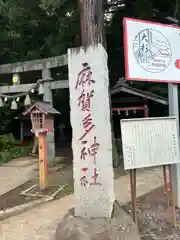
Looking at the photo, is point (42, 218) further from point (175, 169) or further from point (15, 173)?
point (15, 173)

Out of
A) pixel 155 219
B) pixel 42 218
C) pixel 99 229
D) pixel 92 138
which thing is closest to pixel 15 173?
pixel 42 218

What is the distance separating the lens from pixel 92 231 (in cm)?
374

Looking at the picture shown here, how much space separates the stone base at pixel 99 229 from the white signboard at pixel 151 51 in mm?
2053

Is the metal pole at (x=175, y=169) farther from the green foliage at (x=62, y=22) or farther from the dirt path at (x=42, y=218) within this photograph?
the green foliage at (x=62, y=22)

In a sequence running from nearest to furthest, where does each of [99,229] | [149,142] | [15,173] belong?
1. [99,229]
2. [149,142]
3. [15,173]

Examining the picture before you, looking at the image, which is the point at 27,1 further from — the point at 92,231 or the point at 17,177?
the point at 92,231

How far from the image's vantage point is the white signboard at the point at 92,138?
4.06 m

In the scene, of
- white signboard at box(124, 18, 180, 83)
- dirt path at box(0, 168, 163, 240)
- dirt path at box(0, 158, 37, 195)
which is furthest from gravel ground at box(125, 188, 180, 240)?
dirt path at box(0, 158, 37, 195)

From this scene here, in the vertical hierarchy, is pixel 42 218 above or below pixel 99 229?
below

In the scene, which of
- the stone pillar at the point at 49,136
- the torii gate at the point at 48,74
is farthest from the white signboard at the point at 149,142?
the stone pillar at the point at 49,136

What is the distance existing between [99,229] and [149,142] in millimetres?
1446

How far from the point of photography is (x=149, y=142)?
4344 mm

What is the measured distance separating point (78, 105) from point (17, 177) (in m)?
5.31

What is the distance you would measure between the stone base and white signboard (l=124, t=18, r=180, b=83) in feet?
6.74
